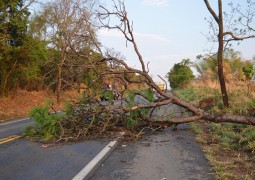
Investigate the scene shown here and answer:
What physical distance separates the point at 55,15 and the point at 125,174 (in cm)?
2509

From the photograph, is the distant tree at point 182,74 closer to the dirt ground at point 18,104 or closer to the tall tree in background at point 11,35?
the dirt ground at point 18,104

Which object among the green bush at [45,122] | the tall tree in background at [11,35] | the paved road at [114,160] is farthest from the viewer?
the tall tree in background at [11,35]

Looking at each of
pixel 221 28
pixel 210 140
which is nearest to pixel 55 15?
pixel 221 28

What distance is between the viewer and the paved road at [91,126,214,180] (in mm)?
5707

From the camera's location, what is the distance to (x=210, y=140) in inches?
357

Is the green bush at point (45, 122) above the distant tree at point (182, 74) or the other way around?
the other way around

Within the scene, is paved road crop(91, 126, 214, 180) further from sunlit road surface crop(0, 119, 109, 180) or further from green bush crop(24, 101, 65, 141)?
green bush crop(24, 101, 65, 141)

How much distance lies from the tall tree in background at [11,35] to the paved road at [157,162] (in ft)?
43.5

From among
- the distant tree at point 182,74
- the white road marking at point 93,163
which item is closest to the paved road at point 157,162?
the white road marking at point 93,163

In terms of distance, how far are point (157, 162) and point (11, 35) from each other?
1716cm

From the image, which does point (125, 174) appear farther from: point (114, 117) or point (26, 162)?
point (114, 117)

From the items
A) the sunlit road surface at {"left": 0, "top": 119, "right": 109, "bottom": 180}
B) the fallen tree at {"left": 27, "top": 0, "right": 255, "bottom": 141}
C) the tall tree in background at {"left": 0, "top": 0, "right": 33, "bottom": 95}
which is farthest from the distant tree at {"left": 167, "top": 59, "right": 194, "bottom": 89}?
the sunlit road surface at {"left": 0, "top": 119, "right": 109, "bottom": 180}

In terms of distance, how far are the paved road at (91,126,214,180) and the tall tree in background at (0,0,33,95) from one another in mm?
13260

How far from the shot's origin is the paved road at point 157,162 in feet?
18.7
